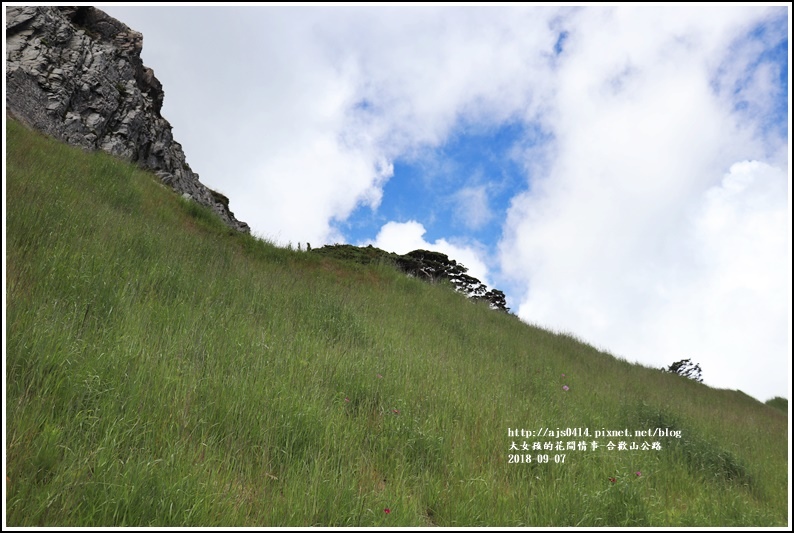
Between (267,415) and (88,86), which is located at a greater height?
(88,86)

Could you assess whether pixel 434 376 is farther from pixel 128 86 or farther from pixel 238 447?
pixel 128 86

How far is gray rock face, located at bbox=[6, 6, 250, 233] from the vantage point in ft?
51.3

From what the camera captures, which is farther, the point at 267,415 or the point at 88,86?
the point at 88,86

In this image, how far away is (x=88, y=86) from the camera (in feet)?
59.0

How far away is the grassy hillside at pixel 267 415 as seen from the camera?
2.69m

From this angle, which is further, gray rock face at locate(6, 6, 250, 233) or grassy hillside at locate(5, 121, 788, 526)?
gray rock face at locate(6, 6, 250, 233)

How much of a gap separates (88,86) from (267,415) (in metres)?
20.7

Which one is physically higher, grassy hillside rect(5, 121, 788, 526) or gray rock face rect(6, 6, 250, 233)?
gray rock face rect(6, 6, 250, 233)

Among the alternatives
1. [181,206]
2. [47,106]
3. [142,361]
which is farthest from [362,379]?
[47,106]

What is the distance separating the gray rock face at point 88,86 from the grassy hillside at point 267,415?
8.45 meters

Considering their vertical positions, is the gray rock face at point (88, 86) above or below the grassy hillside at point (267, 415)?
above

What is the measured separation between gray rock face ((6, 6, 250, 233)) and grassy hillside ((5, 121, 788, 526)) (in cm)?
845

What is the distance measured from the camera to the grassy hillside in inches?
106

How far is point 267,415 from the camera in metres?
3.71
